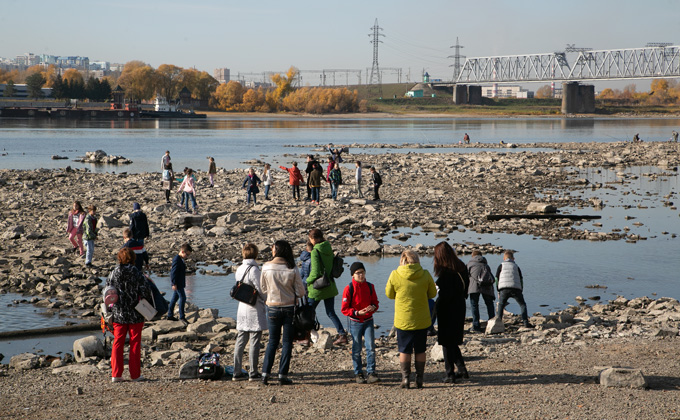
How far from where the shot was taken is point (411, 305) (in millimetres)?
7863

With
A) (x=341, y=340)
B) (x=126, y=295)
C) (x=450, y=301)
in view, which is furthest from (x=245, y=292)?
(x=341, y=340)

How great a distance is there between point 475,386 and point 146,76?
7710 inches

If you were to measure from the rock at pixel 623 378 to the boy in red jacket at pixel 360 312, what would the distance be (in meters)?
2.65

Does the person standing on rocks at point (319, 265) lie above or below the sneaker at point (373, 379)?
above

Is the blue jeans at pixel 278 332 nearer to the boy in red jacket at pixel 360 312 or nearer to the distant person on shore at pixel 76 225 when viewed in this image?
the boy in red jacket at pixel 360 312

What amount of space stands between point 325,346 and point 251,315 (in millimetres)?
2216

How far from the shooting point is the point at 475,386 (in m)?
8.15

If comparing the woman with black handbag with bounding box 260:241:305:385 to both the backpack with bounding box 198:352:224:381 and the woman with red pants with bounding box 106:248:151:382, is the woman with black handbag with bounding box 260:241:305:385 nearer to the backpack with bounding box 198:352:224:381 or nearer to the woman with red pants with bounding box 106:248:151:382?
the backpack with bounding box 198:352:224:381

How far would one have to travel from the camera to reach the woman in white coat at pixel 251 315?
8211mm

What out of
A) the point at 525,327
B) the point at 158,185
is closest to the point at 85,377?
the point at 525,327

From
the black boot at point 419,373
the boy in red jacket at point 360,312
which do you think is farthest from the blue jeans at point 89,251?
the black boot at point 419,373

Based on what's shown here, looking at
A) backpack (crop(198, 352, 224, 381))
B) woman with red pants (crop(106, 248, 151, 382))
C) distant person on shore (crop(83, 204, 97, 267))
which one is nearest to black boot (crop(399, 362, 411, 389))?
backpack (crop(198, 352, 224, 381))

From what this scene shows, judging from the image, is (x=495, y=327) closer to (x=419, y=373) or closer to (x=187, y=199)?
(x=419, y=373)

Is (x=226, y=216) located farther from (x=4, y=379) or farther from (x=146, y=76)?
(x=146, y=76)
